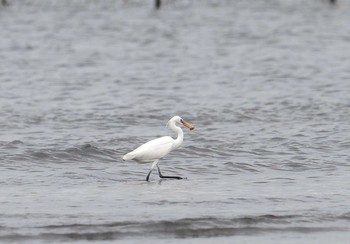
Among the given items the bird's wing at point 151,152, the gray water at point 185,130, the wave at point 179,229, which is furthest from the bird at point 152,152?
the wave at point 179,229

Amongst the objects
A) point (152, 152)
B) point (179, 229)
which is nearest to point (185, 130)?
point (152, 152)

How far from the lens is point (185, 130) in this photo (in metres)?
19.7

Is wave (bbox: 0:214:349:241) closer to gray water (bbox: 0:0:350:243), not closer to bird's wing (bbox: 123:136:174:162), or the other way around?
gray water (bbox: 0:0:350:243)

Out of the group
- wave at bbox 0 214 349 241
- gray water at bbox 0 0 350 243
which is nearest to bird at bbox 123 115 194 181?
gray water at bbox 0 0 350 243

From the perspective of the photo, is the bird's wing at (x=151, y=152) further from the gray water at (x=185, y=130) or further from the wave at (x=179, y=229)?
the wave at (x=179, y=229)

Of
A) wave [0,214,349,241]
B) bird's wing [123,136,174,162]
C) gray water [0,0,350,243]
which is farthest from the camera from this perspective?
bird's wing [123,136,174,162]

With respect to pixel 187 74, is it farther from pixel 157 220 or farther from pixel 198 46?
pixel 157 220

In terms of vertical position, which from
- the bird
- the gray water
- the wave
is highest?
the wave

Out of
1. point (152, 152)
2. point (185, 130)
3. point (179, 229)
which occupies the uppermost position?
point (179, 229)

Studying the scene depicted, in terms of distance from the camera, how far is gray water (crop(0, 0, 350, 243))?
38.2 ft

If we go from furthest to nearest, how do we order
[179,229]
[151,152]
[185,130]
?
1. [185,130]
2. [151,152]
3. [179,229]

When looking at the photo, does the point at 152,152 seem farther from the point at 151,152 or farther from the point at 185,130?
the point at 185,130

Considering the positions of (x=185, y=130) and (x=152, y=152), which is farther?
(x=185, y=130)

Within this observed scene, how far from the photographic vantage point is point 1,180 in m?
14.4
